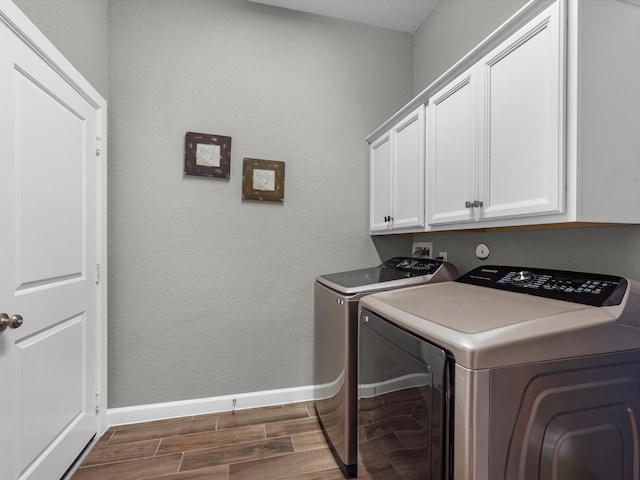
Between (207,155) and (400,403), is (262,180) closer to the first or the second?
(207,155)

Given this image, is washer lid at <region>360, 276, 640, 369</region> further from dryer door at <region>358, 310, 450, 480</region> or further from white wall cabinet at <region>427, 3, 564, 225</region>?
white wall cabinet at <region>427, 3, 564, 225</region>

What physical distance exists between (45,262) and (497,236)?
2.18 meters

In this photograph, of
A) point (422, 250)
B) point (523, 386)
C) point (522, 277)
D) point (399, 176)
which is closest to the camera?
point (523, 386)

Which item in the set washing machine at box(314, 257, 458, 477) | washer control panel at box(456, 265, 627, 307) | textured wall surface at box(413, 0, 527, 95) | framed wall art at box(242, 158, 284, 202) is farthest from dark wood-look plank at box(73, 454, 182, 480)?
textured wall surface at box(413, 0, 527, 95)

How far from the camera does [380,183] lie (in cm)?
226

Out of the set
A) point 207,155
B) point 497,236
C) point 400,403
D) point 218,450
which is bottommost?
point 218,450

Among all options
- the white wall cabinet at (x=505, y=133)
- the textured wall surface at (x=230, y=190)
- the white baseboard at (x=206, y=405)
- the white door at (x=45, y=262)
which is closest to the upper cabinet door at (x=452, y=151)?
the white wall cabinet at (x=505, y=133)

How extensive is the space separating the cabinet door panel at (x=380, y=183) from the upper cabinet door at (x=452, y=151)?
1.45 feet

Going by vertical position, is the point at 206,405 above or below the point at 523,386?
below

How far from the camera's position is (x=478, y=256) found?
5.78 ft

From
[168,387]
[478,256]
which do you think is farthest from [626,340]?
[168,387]

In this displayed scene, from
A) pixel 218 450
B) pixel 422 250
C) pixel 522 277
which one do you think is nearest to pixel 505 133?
pixel 522 277

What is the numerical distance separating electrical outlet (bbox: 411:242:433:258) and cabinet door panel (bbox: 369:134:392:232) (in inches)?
14.5

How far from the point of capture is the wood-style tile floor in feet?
5.17
